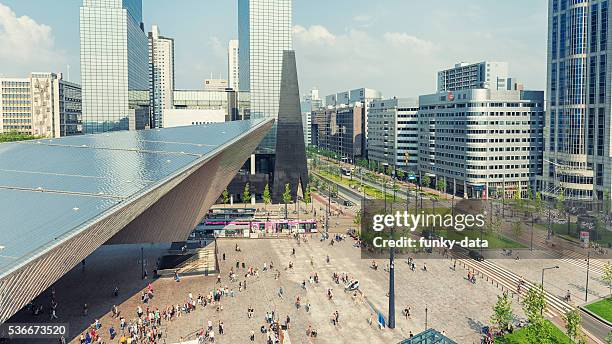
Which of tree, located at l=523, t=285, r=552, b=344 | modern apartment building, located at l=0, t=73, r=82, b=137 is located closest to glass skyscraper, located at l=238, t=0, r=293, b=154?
tree, located at l=523, t=285, r=552, b=344

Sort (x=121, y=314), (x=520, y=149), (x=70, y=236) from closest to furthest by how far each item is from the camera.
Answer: (x=70, y=236)
(x=121, y=314)
(x=520, y=149)

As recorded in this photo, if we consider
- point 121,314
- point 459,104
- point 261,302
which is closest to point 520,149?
point 459,104

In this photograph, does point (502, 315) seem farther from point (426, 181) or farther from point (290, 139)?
point (426, 181)

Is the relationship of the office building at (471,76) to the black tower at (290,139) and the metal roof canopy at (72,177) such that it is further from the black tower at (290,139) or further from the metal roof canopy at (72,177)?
the metal roof canopy at (72,177)

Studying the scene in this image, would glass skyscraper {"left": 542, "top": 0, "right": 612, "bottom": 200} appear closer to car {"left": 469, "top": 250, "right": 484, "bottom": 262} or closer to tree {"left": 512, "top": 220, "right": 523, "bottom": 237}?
tree {"left": 512, "top": 220, "right": 523, "bottom": 237}

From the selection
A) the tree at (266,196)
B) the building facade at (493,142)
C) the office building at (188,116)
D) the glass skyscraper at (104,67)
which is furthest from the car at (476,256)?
the glass skyscraper at (104,67)

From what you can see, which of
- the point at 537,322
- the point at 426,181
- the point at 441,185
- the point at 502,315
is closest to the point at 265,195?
the point at 441,185

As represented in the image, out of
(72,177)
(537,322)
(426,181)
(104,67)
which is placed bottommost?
(537,322)

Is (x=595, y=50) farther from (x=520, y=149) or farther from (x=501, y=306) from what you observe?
(x=501, y=306)
